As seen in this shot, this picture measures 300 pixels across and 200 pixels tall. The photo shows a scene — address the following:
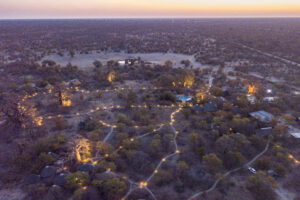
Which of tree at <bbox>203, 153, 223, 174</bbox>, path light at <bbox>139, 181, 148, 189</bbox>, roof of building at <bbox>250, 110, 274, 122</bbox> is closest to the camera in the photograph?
path light at <bbox>139, 181, 148, 189</bbox>

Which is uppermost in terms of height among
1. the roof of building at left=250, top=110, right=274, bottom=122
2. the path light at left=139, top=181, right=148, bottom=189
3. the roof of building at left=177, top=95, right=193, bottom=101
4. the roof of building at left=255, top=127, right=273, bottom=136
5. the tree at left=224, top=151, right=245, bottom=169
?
the roof of building at left=177, top=95, right=193, bottom=101

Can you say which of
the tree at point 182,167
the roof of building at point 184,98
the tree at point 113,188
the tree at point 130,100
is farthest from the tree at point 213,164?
the tree at point 130,100

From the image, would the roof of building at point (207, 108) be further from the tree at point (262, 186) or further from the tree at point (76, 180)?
the tree at point (76, 180)

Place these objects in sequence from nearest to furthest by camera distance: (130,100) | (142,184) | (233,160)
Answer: (142,184) → (233,160) → (130,100)

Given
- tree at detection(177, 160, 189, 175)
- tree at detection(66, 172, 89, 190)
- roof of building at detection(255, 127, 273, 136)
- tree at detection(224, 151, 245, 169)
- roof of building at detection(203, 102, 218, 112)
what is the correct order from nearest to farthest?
tree at detection(66, 172, 89, 190), tree at detection(177, 160, 189, 175), tree at detection(224, 151, 245, 169), roof of building at detection(255, 127, 273, 136), roof of building at detection(203, 102, 218, 112)

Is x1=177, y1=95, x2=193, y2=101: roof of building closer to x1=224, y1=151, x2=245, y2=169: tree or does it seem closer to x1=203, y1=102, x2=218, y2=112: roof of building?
x1=203, y1=102, x2=218, y2=112: roof of building

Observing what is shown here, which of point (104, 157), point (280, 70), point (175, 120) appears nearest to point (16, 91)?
point (104, 157)

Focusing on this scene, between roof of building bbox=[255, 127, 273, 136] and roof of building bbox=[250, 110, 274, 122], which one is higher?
roof of building bbox=[250, 110, 274, 122]

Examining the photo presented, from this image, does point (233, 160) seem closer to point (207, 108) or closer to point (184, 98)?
point (207, 108)

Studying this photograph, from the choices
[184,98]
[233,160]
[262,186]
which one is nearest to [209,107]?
[184,98]

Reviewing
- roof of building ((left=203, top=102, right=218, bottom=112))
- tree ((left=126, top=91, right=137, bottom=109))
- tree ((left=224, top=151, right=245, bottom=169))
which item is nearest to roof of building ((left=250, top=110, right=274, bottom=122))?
roof of building ((left=203, top=102, right=218, bottom=112))

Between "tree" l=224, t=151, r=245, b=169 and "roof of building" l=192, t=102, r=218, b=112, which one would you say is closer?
"tree" l=224, t=151, r=245, b=169

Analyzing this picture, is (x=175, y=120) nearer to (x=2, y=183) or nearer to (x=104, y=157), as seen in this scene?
(x=104, y=157)
